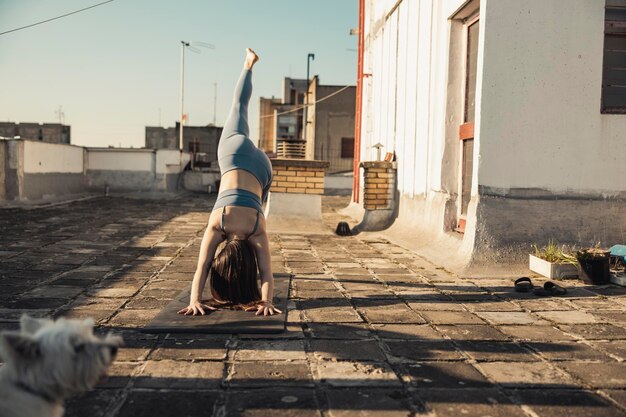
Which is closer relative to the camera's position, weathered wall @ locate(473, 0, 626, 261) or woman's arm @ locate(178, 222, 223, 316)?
woman's arm @ locate(178, 222, 223, 316)

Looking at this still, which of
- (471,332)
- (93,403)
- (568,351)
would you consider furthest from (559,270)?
(93,403)

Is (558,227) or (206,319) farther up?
(558,227)

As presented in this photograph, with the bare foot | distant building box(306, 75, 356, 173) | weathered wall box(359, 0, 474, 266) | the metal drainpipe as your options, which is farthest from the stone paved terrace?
distant building box(306, 75, 356, 173)

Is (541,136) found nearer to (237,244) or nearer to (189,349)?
(237,244)

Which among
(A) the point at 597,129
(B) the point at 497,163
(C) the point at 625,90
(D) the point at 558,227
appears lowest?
(D) the point at 558,227

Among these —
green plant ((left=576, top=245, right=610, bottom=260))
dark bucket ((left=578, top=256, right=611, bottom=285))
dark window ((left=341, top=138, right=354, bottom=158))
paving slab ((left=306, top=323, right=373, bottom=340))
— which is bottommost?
paving slab ((left=306, top=323, right=373, bottom=340))

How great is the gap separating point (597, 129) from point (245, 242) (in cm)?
494

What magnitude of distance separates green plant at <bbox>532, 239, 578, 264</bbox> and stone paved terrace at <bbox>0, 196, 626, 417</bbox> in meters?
0.39

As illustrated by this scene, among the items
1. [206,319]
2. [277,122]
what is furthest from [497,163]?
[277,122]

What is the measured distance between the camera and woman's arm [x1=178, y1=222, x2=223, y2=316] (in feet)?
14.4

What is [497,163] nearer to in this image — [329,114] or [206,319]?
[206,319]

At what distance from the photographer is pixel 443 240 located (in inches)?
332

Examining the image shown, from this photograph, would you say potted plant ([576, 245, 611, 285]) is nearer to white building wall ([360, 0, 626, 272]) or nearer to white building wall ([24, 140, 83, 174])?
white building wall ([360, 0, 626, 272])

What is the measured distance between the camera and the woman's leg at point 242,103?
207 inches
